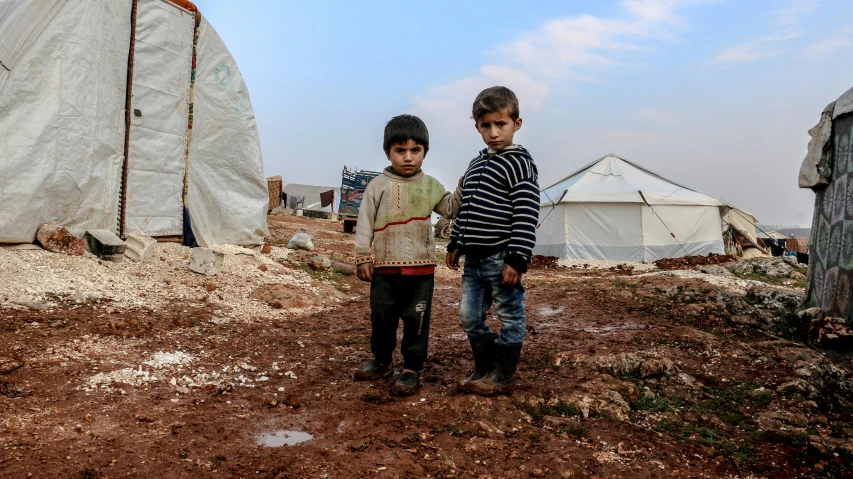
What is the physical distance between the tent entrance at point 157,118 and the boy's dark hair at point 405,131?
4619 mm

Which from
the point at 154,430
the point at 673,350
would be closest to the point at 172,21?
the point at 154,430

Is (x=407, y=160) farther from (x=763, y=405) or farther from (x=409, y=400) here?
(x=763, y=405)

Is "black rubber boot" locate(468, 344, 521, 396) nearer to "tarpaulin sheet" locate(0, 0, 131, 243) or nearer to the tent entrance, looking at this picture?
"tarpaulin sheet" locate(0, 0, 131, 243)

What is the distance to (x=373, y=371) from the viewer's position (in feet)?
10.4

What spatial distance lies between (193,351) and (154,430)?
4.13 ft

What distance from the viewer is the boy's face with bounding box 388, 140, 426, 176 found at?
9.87ft

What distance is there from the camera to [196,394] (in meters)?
2.83

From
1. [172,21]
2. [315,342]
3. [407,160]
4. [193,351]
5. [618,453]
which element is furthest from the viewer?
[172,21]

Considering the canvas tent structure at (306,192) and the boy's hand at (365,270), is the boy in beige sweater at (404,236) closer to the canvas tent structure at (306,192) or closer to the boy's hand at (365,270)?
the boy's hand at (365,270)

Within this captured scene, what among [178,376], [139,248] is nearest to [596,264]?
[139,248]

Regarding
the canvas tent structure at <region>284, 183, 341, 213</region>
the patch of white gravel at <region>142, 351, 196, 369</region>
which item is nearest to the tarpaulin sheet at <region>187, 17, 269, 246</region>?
the patch of white gravel at <region>142, 351, 196, 369</region>

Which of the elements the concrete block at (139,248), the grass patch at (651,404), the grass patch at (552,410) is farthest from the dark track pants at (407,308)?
the concrete block at (139,248)

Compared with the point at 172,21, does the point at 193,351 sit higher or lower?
lower

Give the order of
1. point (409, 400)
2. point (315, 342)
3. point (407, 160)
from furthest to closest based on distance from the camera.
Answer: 1. point (315, 342)
2. point (407, 160)
3. point (409, 400)
